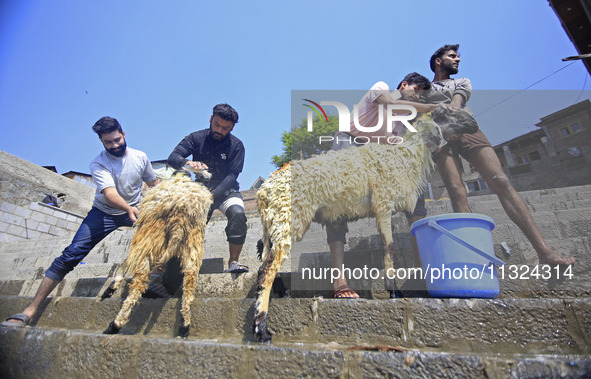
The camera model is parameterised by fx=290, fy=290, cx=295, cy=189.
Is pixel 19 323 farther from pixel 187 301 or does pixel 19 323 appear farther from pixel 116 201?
pixel 187 301

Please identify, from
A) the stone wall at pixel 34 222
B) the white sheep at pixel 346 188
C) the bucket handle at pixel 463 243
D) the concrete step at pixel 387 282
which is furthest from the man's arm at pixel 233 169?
the stone wall at pixel 34 222

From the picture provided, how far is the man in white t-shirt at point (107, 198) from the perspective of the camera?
3.54m

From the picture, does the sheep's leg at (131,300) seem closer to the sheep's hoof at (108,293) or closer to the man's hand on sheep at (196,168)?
the sheep's hoof at (108,293)

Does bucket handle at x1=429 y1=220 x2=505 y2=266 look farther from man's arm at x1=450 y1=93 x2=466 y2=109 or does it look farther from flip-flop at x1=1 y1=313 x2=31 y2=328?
flip-flop at x1=1 y1=313 x2=31 y2=328

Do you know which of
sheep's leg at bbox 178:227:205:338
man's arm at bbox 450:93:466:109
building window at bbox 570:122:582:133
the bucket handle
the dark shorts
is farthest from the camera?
building window at bbox 570:122:582:133

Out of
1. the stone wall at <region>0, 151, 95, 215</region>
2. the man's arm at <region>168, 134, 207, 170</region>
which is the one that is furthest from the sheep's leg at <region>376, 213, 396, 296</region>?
the stone wall at <region>0, 151, 95, 215</region>

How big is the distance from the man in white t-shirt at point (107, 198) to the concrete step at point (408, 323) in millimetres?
1296

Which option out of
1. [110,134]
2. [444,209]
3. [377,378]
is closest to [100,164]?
[110,134]

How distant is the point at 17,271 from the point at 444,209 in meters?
9.76

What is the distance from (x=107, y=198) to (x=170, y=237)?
1.25 m

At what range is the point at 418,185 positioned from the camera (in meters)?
3.44

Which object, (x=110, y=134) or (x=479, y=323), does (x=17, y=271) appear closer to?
(x=110, y=134)

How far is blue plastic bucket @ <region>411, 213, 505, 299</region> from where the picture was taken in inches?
95.0

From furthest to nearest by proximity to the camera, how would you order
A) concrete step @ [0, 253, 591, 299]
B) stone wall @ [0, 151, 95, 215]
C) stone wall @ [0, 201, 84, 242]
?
1. stone wall @ [0, 151, 95, 215]
2. stone wall @ [0, 201, 84, 242]
3. concrete step @ [0, 253, 591, 299]
